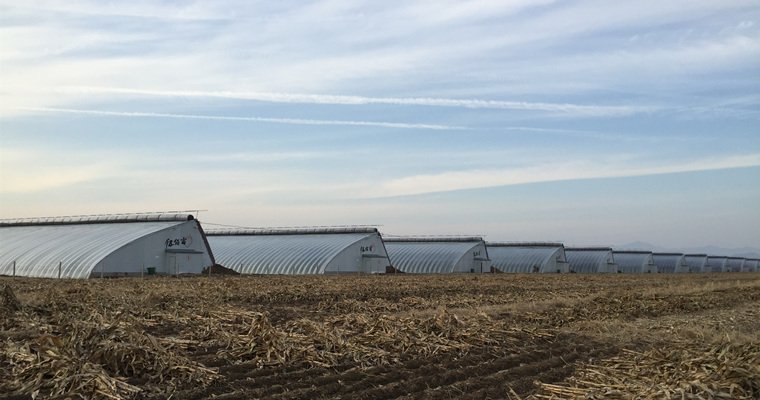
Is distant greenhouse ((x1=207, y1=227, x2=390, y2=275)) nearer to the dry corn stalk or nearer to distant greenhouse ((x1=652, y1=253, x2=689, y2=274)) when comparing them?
the dry corn stalk

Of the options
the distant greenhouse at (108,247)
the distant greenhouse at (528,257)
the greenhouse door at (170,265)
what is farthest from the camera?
the distant greenhouse at (528,257)

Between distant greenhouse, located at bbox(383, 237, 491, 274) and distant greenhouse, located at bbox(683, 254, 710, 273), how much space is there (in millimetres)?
65155

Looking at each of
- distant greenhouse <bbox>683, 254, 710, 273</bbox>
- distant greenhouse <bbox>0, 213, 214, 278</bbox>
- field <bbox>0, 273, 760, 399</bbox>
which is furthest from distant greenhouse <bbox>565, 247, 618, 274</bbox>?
field <bbox>0, 273, 760, 399</bbox>

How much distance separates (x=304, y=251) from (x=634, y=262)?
67386 mm

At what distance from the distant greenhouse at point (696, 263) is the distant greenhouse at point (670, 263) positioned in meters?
3.98

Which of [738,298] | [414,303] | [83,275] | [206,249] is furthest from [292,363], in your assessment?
[206,249]

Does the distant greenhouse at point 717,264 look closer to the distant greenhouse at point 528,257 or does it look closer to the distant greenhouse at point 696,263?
the distant greenhouse at point 696,263

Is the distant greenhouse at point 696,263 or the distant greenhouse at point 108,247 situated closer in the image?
the distant greenhouse at point 108,247

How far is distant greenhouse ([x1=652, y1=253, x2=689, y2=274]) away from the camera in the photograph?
10959 centimetres

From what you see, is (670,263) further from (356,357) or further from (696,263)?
(356,357)

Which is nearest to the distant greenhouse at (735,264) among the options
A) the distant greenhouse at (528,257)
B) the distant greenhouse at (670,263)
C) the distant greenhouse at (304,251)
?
the distant greenhouse at (670,263)

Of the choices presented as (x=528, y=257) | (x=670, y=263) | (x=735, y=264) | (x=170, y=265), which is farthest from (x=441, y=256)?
(x=735, y=264)

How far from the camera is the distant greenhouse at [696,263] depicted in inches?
4601

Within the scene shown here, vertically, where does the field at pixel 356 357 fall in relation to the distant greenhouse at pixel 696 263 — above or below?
above
